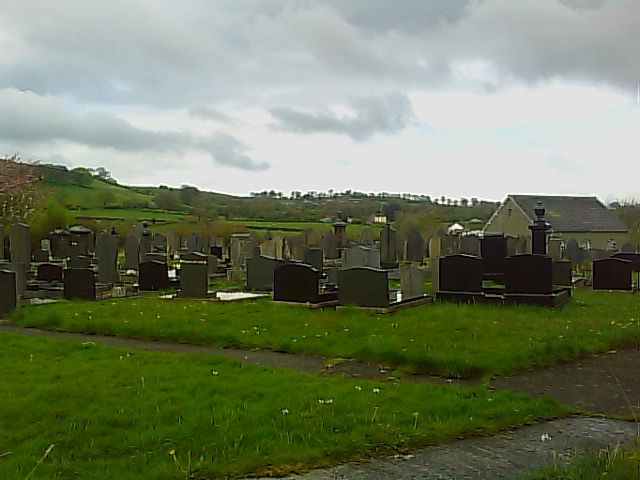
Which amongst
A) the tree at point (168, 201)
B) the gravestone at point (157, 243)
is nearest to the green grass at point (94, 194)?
the tree at point (168, 201)

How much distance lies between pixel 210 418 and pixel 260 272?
41.7 feet

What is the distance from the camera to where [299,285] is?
591 inches

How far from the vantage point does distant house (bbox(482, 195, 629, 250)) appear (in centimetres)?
4231

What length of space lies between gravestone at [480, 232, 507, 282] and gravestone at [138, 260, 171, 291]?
30.5ft

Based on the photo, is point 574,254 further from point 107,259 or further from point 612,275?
point 107,259

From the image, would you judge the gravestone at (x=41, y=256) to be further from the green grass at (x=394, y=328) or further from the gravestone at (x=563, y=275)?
the gravestone at (x=563, y=275)

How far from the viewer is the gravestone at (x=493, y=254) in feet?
69.9

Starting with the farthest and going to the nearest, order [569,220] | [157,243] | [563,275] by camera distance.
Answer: [569,220] < [157,243] < [563,275]

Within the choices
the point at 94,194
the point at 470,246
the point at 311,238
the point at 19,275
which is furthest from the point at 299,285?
the point at 94,194

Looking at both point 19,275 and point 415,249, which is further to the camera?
point 415,249

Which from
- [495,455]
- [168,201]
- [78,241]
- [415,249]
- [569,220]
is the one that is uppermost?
[168,201]

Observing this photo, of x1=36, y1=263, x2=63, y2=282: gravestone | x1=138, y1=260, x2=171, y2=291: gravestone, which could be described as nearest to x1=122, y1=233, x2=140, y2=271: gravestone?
x1=36, y1=263, x2=63, y2=282: gravestone

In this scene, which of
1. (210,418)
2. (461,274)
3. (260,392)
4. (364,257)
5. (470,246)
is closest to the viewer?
(210,418)

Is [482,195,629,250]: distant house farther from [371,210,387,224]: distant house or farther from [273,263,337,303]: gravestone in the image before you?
[273,263,337,303]: gravestone
